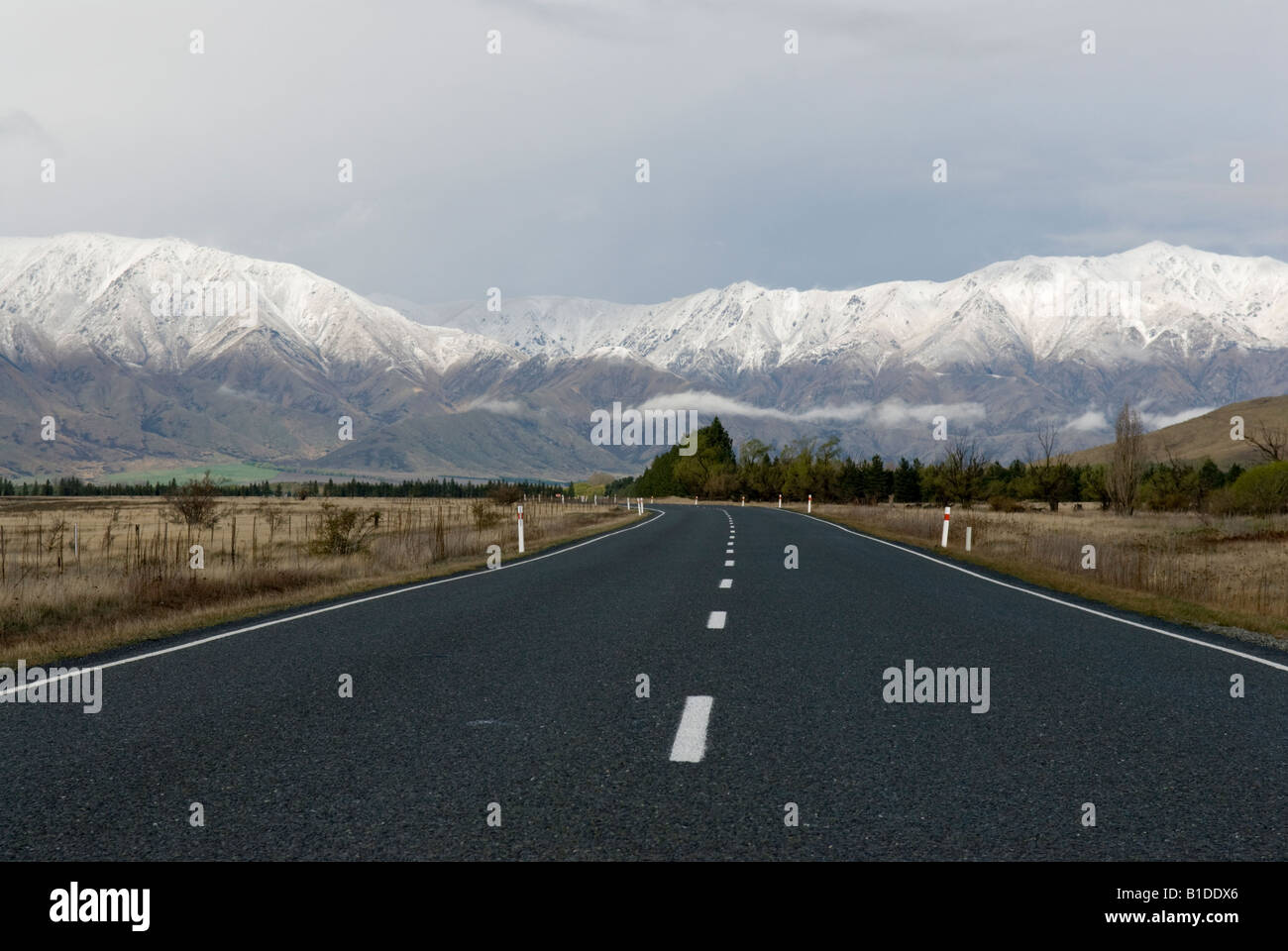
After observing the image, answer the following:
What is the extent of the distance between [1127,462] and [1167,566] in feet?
169

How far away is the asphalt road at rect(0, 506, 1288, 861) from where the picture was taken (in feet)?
15.3

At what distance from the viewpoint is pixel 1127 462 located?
6950 centimetres

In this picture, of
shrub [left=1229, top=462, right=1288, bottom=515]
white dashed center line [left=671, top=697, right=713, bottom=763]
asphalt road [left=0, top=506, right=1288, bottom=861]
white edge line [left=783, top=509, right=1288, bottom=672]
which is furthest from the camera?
shrub [left=1229, top=462, right=1288, bottom=515]

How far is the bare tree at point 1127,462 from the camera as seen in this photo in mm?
69000

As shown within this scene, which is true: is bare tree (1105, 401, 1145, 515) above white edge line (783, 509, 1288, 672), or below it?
above

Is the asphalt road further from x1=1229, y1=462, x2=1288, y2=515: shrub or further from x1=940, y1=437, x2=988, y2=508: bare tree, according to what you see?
x1=940, y1=437, x2=988, y2=508: bare tree

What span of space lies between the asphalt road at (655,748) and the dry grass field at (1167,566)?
3548mm

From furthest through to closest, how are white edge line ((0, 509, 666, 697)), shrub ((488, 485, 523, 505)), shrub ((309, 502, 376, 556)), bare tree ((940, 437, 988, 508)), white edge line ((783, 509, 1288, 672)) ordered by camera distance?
bare tree ((940, 437, 988, 508)), shrub ((488, 485, 523, 505)), shrub ((309, 502, 376, 556)), white edge line ((783, 509, 1288, 672)), white edge line ((0, 509, 666, 697))

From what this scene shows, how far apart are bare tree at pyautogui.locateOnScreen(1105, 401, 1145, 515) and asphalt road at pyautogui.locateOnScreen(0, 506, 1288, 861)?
63272 mm

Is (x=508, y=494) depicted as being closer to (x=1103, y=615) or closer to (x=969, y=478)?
(x=969, y=478)

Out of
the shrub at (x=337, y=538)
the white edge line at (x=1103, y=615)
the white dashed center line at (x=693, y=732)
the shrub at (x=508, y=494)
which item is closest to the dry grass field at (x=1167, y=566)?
the white edge line at (x=1103, y=615)

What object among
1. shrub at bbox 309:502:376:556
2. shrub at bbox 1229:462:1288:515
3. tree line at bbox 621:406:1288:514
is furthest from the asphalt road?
tree line at bbox 621:406:1288:514

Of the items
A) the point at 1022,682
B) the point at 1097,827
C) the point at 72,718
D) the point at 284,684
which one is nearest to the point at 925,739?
the point at 1097,827
